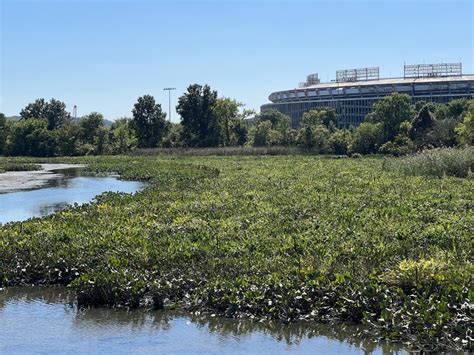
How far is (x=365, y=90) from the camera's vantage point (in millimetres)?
118688

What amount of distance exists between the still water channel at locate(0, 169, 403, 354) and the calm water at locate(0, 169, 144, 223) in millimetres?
12733

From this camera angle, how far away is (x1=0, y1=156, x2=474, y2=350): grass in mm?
10773

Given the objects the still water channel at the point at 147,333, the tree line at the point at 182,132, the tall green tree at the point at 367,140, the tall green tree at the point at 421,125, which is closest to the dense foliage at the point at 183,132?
the tree line at the point at 182,132

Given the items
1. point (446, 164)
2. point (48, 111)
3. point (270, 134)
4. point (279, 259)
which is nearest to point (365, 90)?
point (270, 134)

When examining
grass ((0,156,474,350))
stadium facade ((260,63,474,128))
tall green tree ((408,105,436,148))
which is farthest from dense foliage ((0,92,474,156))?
grass ((0,156,474,350))

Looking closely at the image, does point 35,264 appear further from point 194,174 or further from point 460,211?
point 194,174

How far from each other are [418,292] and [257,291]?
2.88 m

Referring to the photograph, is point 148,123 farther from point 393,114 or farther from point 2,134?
point 393,114

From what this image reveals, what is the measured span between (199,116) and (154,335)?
7449 cm

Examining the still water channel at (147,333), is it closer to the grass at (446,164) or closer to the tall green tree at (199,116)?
the grass at (446,164)

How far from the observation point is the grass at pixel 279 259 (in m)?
10.8

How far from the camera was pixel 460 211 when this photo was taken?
741 inches

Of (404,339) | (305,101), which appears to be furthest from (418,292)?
(305,101)

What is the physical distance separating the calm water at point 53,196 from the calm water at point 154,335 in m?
13.3
